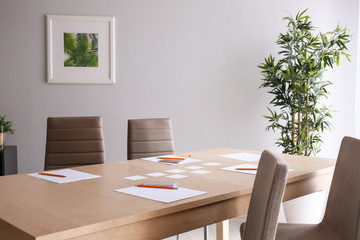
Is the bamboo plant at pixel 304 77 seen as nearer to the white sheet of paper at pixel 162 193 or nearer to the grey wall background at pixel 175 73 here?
the grey wall background at pixel 175 73

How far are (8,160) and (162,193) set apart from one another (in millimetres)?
2771

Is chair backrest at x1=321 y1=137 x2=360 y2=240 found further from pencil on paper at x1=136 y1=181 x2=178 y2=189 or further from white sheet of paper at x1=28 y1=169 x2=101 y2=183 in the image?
white sheet of paper at x1=28 y1=169 x2=101 y2=183

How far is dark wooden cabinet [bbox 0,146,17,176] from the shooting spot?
4137mm

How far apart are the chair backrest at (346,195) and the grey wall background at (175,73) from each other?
280cm

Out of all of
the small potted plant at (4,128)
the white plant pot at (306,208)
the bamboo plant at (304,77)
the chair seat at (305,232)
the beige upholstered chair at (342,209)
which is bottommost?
the white plant pot at (306,208)

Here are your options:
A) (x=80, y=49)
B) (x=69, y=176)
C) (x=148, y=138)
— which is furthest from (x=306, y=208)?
(x=80, y=49)

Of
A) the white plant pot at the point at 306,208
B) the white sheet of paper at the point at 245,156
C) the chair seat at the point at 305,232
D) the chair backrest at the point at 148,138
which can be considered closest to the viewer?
the chair seat at the point at 305,232

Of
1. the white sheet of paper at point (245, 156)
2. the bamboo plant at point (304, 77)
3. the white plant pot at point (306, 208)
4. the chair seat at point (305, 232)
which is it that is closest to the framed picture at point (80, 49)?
the bamboo plant at point (304, 77)

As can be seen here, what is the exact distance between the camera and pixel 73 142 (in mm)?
3430

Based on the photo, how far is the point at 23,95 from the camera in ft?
15.1

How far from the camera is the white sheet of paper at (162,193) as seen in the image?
1.88 metres

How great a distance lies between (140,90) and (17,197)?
3.03 metres

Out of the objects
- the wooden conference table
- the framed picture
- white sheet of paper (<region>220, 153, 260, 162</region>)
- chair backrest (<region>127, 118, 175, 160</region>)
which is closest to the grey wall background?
the framed picture

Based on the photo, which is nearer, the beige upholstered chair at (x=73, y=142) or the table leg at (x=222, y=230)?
the table leg at (x=222, y=230)
